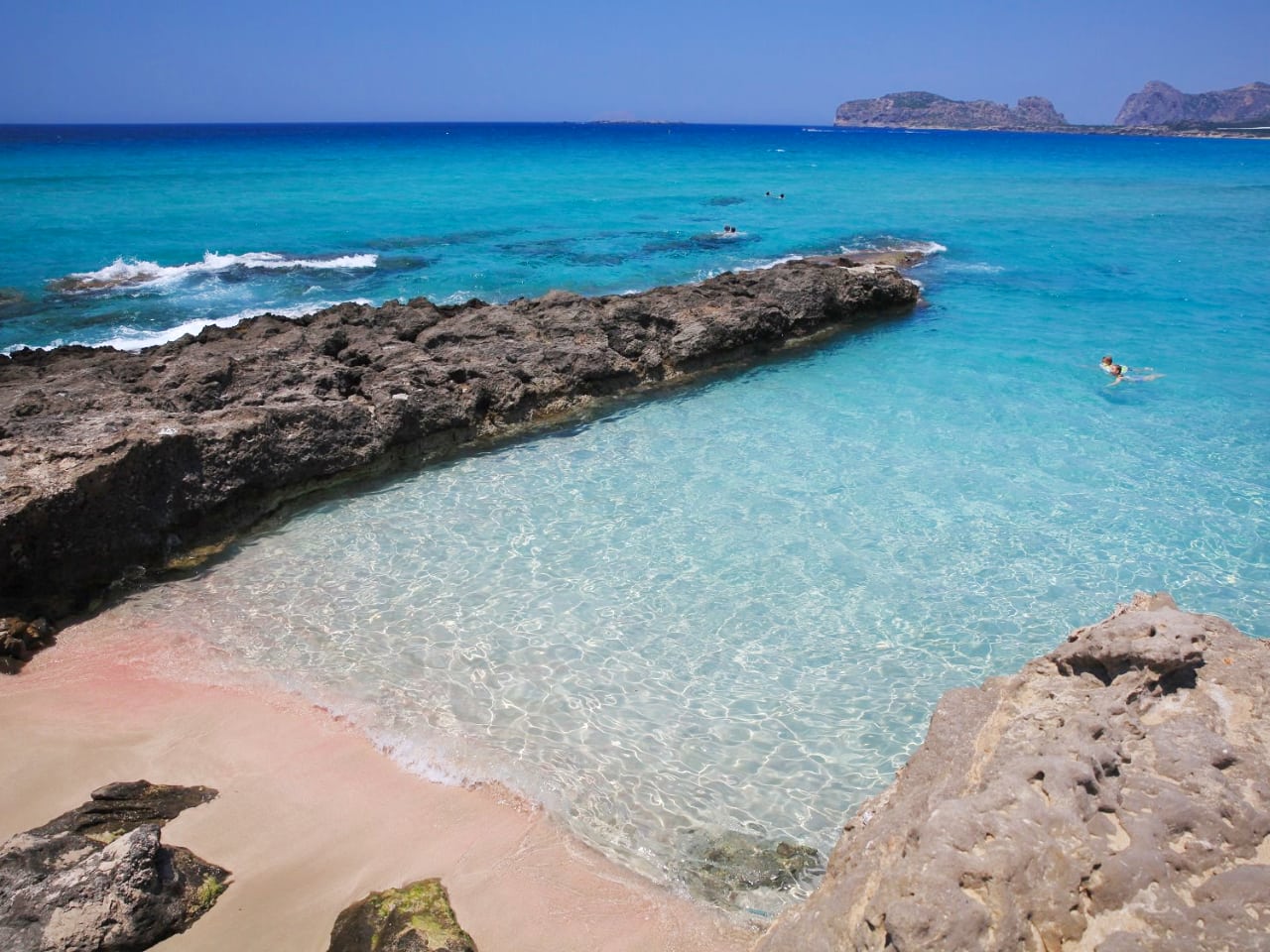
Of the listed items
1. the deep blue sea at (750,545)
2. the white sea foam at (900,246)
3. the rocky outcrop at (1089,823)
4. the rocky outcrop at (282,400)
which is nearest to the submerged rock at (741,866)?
the deep blue sea at (750,545)

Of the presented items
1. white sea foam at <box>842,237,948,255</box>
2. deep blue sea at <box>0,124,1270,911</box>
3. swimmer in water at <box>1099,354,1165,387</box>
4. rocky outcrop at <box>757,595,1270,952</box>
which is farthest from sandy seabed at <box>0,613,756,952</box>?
white sea foam at <box>842,237,948,255</box>

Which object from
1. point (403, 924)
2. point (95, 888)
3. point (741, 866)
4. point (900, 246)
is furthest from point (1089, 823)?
point (900, 246)

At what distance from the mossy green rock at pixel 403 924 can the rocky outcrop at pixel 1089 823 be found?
1771 mm

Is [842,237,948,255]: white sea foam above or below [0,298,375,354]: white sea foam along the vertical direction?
above

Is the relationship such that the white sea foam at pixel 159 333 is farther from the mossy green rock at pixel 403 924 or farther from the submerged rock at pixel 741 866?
the submerged rock at pixel 741 866

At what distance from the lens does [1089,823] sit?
3.58 meters

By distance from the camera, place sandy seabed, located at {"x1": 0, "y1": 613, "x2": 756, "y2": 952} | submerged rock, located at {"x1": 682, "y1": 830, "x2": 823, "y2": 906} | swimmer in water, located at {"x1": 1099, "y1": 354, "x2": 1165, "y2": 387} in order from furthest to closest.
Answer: swimmer in water, located at {"x1": 1099, "y1": 354, "x2": 1165, "y2": 387}, submerged rock, located at {"x1": 682, "y1": 830, "x2": 823, "y2": 906}, sandy seabed, located at {"x1": 0, "y1": 613, "x2": 756, "y2": 952}

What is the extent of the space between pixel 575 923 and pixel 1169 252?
97.3 ft

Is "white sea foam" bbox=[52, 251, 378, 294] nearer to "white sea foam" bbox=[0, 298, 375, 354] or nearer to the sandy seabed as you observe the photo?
"white sea foam" bbox=[0, 298, 375, 354]

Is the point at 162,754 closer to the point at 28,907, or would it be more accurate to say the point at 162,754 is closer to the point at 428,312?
the point at 28,907

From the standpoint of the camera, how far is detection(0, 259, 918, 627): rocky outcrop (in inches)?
314

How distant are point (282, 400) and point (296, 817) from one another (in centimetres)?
631

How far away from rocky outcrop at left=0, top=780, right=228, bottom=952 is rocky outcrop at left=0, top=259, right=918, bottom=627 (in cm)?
361

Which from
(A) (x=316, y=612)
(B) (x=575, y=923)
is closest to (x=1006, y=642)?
(B) (x=575, y=923)
